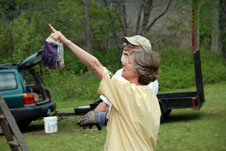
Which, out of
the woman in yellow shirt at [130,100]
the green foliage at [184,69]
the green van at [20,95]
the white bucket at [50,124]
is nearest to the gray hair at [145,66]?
the woman in yellow shirt at [130,100]

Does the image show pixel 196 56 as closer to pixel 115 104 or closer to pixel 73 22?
pixel 115 104

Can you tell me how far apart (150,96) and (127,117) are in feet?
0.82

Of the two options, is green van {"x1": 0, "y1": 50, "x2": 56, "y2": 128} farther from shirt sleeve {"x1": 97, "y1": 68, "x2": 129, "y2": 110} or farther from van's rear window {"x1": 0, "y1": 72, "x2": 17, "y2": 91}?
shirt sleeve {"x1": 97, "y1": 68, "x2": 129, "y2": 110}

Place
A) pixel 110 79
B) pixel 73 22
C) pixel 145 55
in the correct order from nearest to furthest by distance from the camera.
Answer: pixel 110 79 → pixel 145 55 → pixel 73 22

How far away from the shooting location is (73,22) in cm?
2347

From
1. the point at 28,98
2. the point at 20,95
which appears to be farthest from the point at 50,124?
the point at 20,95

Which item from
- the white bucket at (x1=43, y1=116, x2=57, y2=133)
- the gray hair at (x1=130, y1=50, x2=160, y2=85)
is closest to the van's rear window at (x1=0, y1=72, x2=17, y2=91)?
the white bucket at (x1=43, y1=116, x2=57, y2=133)

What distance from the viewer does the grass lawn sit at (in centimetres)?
795

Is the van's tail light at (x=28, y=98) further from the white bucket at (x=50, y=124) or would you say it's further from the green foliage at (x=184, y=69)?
the green foliage at (x=184, y=69)

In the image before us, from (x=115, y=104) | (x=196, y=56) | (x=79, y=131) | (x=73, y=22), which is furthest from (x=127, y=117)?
(x=73, y=22)

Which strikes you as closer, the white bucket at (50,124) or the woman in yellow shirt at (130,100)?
the woman in yellow shirt at (130,100)

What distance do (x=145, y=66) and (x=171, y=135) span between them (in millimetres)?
6108

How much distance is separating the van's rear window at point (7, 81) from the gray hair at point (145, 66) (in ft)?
25.2

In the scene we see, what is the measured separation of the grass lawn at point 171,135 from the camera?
795 cm
